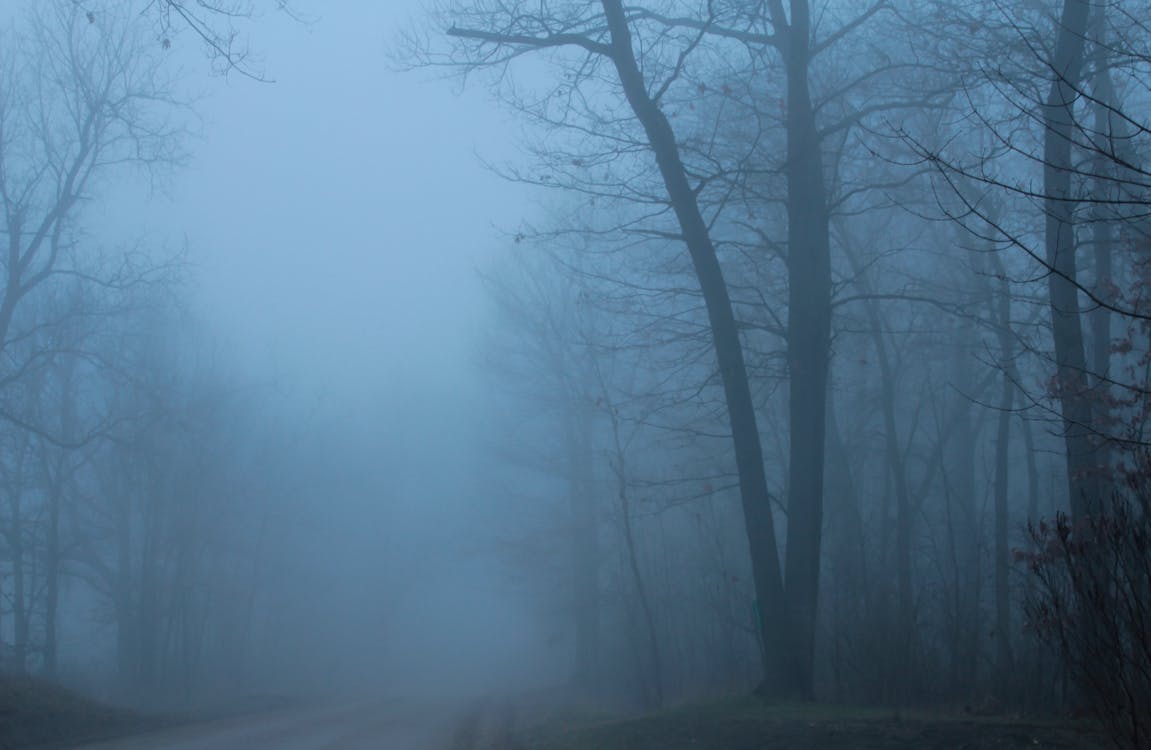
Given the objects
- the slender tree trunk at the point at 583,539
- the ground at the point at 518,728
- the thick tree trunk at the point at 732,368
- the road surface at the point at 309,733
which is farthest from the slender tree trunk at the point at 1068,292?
the slender tree trunk at the point at 583,539

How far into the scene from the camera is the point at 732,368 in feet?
45.1

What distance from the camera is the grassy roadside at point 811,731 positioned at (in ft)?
26.0

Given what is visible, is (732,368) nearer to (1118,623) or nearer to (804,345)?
(804,345)

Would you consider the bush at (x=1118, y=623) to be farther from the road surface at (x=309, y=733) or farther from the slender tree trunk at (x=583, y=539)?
the slender tree trunk at (x=583, y=539)

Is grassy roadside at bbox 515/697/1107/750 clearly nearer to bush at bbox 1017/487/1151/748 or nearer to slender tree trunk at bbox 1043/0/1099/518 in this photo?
bush at bbox 1017/487/1151/748

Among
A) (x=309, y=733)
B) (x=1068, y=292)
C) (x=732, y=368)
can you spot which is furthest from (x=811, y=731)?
(x=309, y=733)

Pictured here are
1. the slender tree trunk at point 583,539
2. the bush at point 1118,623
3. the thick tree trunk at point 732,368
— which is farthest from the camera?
the slender tree trunk at point 583,539

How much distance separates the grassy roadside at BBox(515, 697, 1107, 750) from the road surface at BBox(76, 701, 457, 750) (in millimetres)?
2148

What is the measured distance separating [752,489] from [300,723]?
8853 mm

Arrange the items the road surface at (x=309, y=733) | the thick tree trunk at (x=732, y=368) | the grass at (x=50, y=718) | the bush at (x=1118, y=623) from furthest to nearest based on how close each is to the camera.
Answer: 1. the grass at (x=50, y=718)
2. the road surface at (x=309, y=733)
3. the thick tree trunk at (x=732, y=368)
4. the bush at (x=1118, y=623)

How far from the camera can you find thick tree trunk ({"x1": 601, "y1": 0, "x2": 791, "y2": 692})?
42.7ft

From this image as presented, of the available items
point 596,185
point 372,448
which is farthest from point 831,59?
point 372,448

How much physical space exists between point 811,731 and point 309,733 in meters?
8.80

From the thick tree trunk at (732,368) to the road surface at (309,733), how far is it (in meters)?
4.59
